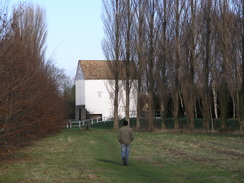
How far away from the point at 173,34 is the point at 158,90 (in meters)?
4.81

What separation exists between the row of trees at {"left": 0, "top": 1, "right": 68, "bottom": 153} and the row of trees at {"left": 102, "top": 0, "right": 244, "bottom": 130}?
7.44 meters

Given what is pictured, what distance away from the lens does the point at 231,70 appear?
33.3 m

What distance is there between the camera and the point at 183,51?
1452 inches

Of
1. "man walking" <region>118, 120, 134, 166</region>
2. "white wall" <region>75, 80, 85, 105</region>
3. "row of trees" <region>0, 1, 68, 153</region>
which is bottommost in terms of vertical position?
"man walking" <region>118, 120, 134, 166</region>

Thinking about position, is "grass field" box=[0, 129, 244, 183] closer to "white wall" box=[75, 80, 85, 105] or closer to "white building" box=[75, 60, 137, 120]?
"white building" box=[75, 60, 137, 120]

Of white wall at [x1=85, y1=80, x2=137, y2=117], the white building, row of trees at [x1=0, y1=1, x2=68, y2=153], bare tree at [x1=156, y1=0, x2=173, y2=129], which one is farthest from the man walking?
white wall at [x1=85, y1=80, x2=137, y2=117]

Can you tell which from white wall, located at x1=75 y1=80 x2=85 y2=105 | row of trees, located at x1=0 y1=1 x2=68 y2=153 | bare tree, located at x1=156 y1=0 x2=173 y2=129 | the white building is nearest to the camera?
row of trees, located at x1=0 y1=1 x2=68 y2=153

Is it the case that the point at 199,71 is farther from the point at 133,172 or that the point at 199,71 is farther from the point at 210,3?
the point at 133,172

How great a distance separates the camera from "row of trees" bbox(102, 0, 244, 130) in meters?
33.4

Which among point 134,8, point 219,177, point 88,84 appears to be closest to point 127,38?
point 134,8

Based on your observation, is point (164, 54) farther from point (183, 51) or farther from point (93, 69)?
point (93, 69)

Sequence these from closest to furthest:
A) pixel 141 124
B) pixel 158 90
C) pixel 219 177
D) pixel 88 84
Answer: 1. pixel 219 177
2. pixel 158 90
3. pixel 141 124
4. pixel 88 84

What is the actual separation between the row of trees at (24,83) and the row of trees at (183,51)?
293 inches

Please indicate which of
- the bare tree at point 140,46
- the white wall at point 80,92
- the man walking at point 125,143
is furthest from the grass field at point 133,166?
the white wall at point 80,92
